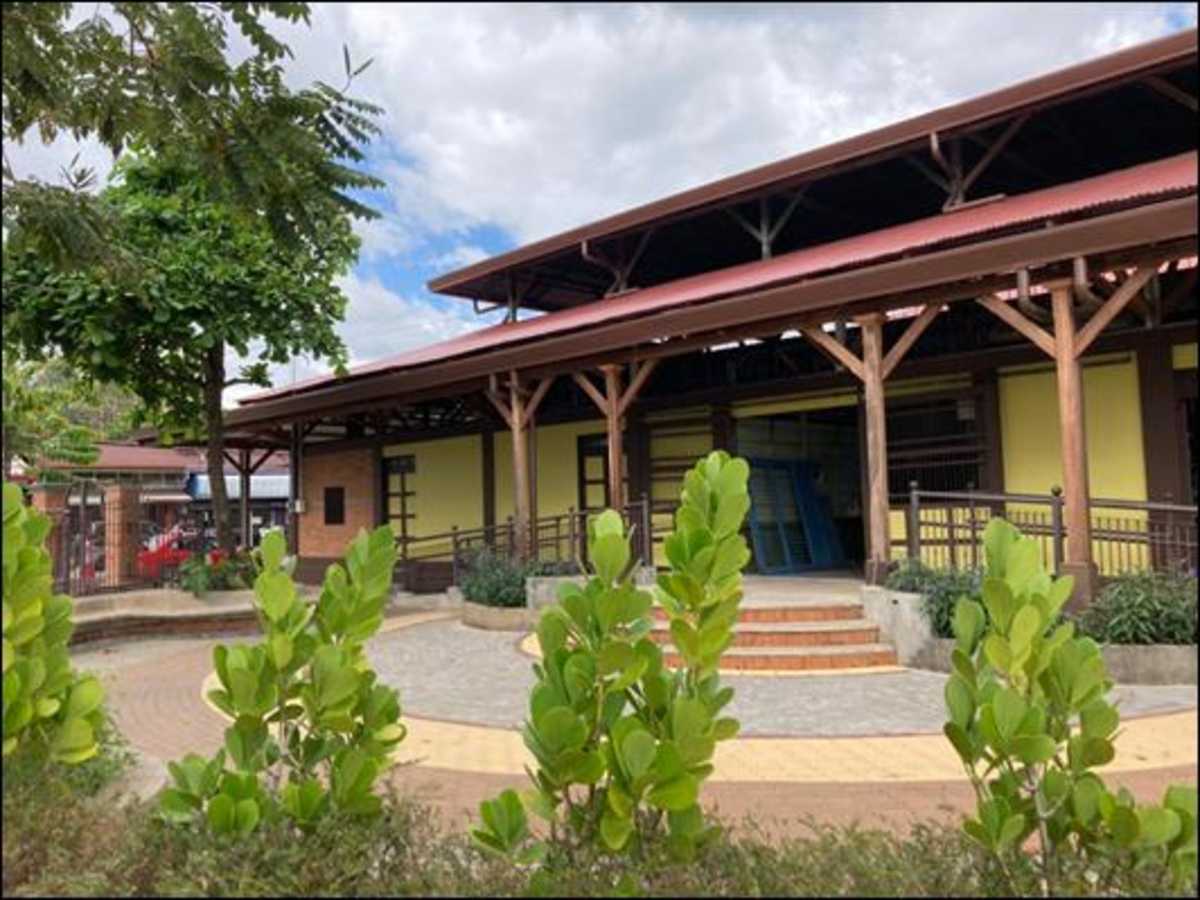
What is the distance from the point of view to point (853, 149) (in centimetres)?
1306

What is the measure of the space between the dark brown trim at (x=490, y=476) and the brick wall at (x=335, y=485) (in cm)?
317

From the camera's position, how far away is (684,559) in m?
3.00

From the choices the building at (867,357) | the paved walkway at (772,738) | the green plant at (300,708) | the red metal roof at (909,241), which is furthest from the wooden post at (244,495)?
the green plant at (300,708)

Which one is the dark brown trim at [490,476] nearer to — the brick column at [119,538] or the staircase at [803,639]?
the brick column at [119,538]

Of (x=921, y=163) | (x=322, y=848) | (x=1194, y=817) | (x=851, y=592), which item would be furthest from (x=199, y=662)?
(x=921, y=163)

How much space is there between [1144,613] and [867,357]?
11.7 feet

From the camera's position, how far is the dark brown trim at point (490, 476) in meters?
17.4

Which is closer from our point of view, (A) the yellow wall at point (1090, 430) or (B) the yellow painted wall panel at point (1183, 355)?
(B) the yellow painted wall panel at point (1183, 355)

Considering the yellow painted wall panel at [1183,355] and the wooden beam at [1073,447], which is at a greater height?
the yellow painted wall panel at [1183,355]

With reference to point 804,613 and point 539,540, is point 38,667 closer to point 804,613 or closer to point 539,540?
point 804,613

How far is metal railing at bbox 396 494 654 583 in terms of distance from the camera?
1255 centimetres

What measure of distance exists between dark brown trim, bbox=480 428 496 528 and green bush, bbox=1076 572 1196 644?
11389mm

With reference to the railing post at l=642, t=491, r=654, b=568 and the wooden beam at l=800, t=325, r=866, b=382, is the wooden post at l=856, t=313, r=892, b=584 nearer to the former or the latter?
the wooden beam at l=800, t=325, r=866, b=382

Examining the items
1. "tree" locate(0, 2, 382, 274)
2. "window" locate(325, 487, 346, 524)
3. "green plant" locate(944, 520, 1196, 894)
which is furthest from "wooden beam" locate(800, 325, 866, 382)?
"window" locate(325, 487, 346, 524)
